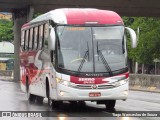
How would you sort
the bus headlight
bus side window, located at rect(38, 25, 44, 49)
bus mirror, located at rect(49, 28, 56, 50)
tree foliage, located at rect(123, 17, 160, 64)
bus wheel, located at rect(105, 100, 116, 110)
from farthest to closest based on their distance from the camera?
tree foliage, located at rect(123, 17, 160, 64) < bus side window, located at rect(38, 25, 44, 49) < bus wheel, located at rect(105, 100, 116, 110) < bus mirror, located at rect(49, 28, 56, 50) < the bus headlight

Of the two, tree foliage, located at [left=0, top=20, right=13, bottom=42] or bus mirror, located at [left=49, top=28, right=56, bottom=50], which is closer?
bus mirror, located at [left=49, top=28, right=56, bottom=50]

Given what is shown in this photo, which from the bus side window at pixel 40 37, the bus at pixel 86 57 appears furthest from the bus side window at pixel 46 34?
the bus side window at pixel 40 37

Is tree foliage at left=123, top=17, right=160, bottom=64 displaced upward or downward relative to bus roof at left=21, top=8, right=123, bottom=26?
downward

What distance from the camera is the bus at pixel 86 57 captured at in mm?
16016

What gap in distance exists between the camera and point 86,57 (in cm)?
1633

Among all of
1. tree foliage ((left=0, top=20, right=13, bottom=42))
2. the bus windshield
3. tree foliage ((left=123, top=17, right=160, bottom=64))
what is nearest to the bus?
the bus windshield

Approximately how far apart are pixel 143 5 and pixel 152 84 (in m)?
8.53

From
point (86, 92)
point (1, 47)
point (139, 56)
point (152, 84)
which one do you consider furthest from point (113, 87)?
point (1, 47)

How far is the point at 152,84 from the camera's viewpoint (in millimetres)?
Result: 38250

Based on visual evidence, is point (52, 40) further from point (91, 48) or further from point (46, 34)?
point (46, 34)

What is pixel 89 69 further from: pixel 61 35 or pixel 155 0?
pixel 155 0

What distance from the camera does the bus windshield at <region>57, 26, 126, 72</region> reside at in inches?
640

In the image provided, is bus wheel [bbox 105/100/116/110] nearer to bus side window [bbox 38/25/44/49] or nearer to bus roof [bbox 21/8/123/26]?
bus roof [bbox 21/8/123/26]

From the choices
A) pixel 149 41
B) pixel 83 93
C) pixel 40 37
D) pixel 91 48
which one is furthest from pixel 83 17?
pixel 149 41
